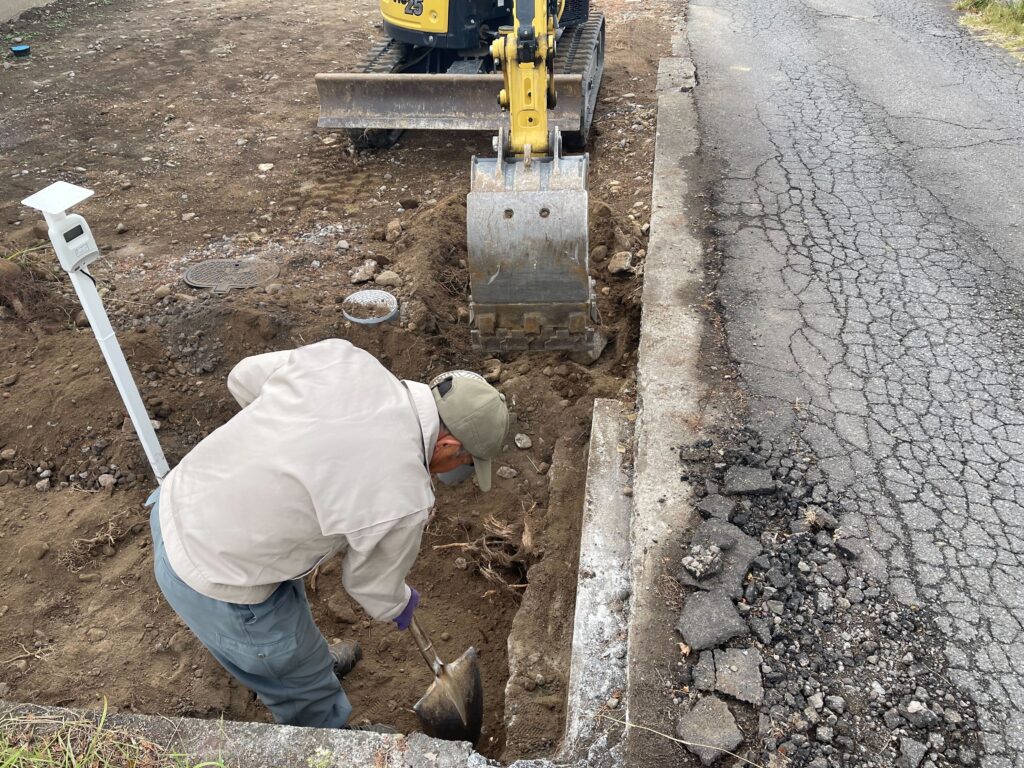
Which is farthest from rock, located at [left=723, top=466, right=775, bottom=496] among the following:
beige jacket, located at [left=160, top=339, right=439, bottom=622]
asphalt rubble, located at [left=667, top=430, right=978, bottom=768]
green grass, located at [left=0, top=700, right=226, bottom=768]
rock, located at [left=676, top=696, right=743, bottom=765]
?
green grass, located at [left=0, top=700, right=226, bottom=768]

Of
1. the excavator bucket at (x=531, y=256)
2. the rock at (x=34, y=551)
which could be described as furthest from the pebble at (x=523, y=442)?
the rock at (x=34, y=551)

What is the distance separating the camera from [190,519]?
248 cm

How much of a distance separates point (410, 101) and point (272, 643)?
224 inches

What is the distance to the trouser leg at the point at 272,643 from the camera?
8.56ft

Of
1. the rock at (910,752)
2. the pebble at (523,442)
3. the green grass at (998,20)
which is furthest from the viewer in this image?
the green grass at (998,20)

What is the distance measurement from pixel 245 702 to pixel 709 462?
229 cm

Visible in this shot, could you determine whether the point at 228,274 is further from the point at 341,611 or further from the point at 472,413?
the point at 472,413

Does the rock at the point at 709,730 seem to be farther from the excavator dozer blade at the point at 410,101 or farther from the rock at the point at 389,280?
the excavator dozer blade at the point at 410,101

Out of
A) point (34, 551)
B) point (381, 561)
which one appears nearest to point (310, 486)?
point (381, 561)

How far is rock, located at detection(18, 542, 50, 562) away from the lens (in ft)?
12.1

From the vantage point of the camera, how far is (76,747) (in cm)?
250

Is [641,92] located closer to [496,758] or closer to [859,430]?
[859,430]

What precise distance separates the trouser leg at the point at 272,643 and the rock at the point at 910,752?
2017 mm

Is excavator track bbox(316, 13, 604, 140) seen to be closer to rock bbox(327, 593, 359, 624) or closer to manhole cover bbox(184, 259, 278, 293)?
manhole cover bbox(184, 259, 278, 293)
